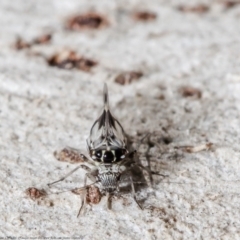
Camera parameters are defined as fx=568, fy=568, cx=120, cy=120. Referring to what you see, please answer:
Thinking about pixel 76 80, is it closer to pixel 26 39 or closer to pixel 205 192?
pixel 26 39

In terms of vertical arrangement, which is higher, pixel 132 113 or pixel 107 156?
pixel 107 156

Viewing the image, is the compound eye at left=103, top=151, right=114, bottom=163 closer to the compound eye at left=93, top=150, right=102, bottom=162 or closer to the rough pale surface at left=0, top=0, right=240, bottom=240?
the compound eye at left=93, top=150, right=102, bottom=162

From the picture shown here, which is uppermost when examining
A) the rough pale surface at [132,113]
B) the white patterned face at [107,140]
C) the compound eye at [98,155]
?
the white patterned face at [107,140]

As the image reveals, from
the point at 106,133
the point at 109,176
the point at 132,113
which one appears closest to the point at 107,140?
the point at 106,133

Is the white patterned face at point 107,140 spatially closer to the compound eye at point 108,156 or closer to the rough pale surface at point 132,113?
the compound eye at point 108,156

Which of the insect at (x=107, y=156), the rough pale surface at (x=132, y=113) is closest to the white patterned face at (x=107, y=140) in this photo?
the insect at (x=107, y=156)

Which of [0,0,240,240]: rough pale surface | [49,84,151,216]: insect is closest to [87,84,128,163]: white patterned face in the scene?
[49,84,151,216]: insect

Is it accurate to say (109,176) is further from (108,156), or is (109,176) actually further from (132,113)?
(132,113)
